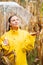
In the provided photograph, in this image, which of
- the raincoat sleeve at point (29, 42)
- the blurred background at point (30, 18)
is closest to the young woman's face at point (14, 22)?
the blurred background at point (30, 18)

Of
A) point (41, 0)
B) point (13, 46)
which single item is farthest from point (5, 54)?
point (41, 0)

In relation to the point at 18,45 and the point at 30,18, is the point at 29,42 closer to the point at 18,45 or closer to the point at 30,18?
the point at 18,45

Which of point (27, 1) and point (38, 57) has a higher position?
point (27, 1)

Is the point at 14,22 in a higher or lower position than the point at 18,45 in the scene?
higher

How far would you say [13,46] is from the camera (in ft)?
21.5

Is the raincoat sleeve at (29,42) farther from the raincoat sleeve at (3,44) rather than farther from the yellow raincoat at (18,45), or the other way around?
the raincoat sleeve at (3,44)

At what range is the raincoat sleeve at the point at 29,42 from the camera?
21.4 feet

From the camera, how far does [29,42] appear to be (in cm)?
652

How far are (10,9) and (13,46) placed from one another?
0.32 m

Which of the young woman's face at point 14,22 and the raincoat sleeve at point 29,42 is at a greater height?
the young woman's face at point 14,22

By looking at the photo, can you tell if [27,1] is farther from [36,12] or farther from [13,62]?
[13,62]

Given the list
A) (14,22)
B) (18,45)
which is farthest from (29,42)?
(14,22)

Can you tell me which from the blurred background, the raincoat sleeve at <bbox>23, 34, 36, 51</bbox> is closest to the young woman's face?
the blurred background

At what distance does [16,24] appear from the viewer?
655cm
